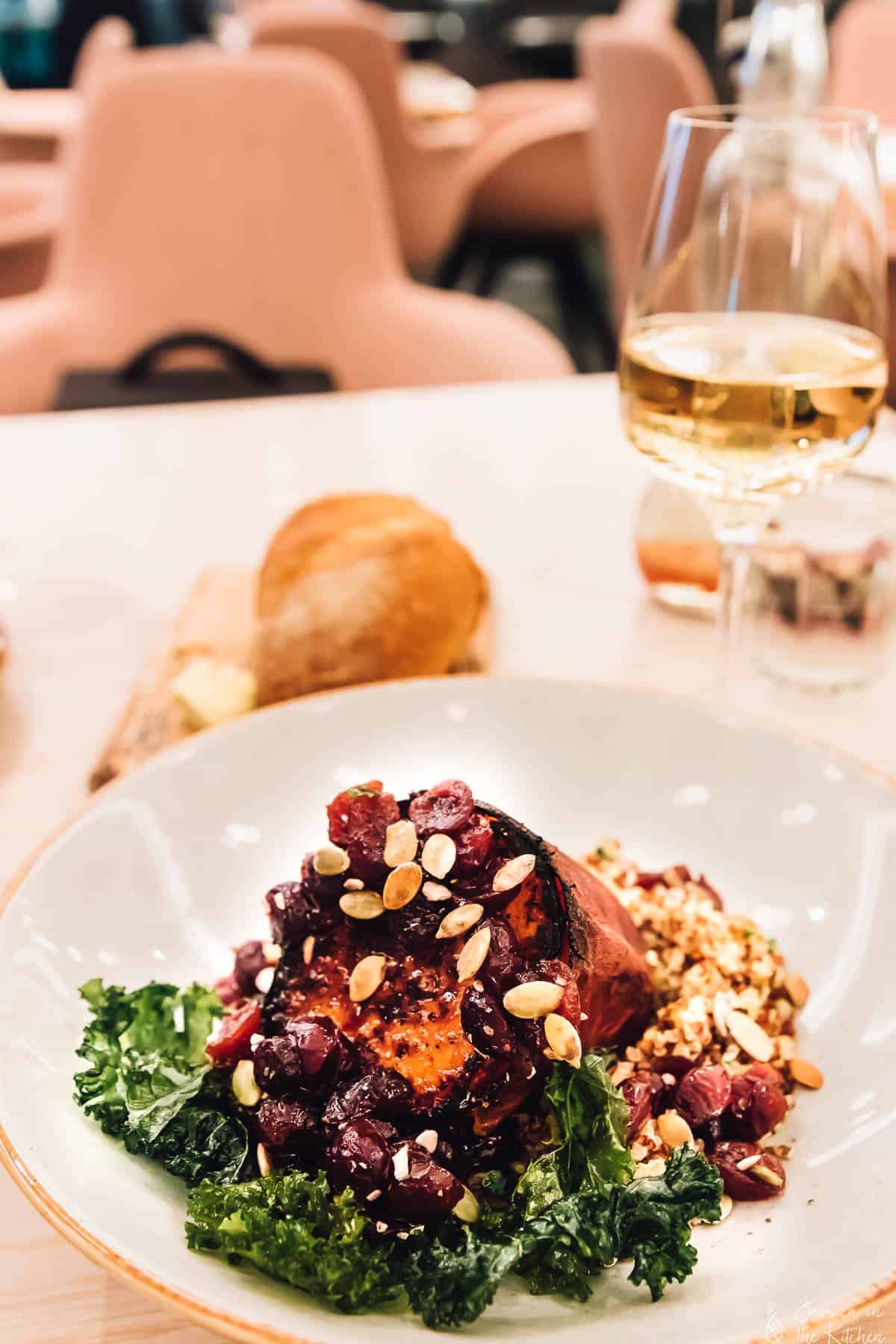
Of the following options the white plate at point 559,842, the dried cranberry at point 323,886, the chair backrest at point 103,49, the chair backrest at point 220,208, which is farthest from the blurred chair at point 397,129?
the dried cranberry at point 323,886

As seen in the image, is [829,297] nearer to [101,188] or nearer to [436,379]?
[436,379]

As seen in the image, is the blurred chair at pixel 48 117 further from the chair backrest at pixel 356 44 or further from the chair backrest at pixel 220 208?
the chair backrest at pixel 220 208

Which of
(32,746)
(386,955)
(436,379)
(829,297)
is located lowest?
(436,379)

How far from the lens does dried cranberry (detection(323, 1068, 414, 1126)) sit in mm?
542

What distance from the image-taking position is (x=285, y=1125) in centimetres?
55

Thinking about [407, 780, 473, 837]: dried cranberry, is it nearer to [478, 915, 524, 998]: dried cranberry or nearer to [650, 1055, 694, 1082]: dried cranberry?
[478, 915, 524, 998]: dried cranberry

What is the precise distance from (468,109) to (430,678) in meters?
5.05

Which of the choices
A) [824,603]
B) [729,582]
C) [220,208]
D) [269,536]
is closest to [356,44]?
[220,208]

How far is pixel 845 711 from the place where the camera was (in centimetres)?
107

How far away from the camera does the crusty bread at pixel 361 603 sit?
1000 mm

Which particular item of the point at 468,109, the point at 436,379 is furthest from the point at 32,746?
the point at 468,109

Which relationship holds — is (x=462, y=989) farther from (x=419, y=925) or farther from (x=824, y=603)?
(x=824, y=603)

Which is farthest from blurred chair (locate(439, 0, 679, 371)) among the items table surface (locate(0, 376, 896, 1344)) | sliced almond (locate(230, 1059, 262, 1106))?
sliced almond (locate(230, 1059, 262, 1106))

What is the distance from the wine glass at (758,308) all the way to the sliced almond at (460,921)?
1.35 feet
